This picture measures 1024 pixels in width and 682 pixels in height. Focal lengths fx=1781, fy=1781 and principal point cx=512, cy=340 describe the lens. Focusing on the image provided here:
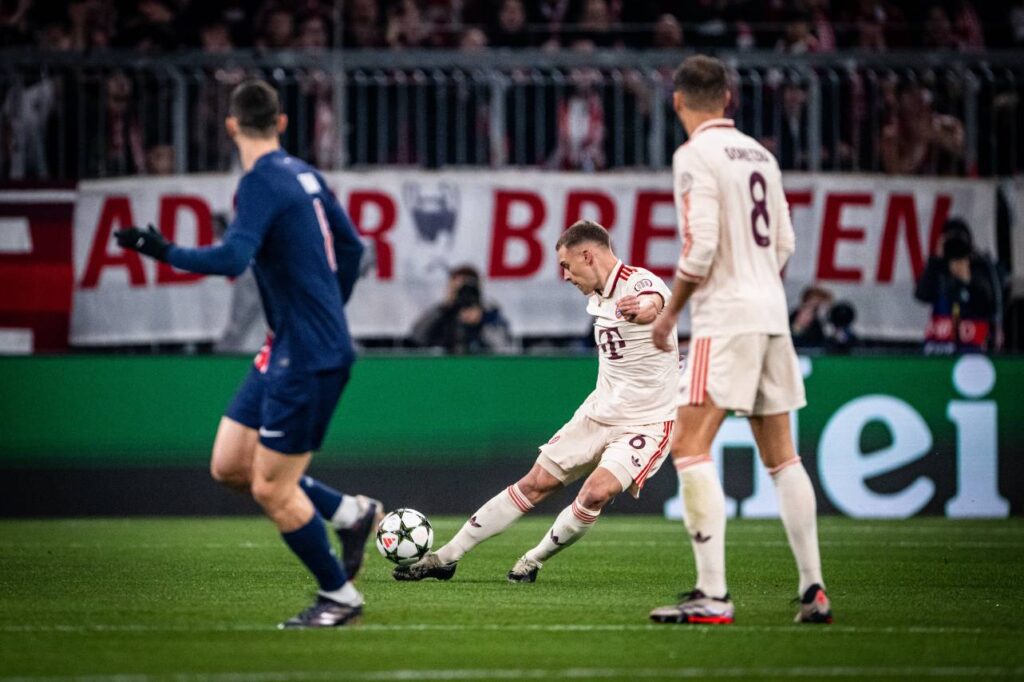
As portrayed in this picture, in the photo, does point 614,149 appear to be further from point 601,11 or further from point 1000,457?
point 1000,457

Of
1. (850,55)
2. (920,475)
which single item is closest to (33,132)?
(850,55)

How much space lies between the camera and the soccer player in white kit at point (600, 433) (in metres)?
9.53

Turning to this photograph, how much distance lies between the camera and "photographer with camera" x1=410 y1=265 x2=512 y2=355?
1555 cm

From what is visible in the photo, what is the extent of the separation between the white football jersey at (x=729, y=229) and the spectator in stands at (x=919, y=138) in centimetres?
891

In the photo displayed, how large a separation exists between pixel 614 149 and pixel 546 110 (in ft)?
2.44

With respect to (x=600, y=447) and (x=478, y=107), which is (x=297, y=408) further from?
(x=478, y=107)

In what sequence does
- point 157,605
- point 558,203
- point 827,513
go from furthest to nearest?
point 558,203 < point 827,513 < point 157,605

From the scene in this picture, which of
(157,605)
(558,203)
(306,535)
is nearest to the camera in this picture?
(306,535)

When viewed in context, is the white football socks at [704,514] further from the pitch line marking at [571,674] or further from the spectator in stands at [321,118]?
the spectator in stands at [321,118]

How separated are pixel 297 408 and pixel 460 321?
8.45 metres

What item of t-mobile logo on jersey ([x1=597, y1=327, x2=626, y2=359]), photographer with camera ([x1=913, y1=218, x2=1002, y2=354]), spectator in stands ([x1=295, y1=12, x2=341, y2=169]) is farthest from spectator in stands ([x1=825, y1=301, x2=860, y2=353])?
t-mobile logo on jersey ([x1=597, y1=327, x2=626, y2=359])

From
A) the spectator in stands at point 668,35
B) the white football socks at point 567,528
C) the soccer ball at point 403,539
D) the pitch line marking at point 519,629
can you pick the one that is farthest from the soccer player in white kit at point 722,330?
the spectator in stands at point 668,35

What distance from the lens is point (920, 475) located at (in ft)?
49.5

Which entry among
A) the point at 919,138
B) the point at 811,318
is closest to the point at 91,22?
the point at 811,318
